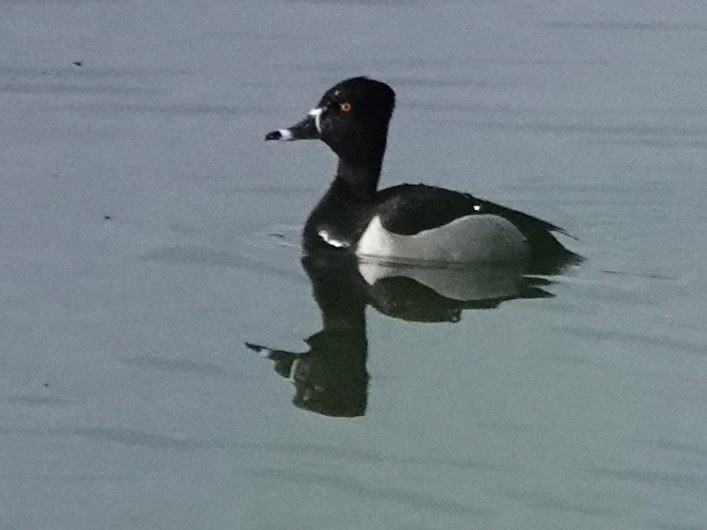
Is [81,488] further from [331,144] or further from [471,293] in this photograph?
[331,144]

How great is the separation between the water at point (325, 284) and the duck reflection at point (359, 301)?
0.18ft

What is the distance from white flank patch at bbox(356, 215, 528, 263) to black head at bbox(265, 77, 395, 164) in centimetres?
75

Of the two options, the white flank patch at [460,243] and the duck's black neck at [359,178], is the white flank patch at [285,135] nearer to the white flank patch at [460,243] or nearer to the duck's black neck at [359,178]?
the duck's black neck at [359,178]

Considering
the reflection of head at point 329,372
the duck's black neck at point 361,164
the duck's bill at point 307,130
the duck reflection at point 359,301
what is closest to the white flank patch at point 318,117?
the duck's bill at point 307,130

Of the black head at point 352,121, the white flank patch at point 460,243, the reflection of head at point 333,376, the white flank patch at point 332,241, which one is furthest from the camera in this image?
the black head at point 352,121

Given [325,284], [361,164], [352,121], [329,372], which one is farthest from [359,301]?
[352,121]

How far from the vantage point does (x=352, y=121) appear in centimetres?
1112

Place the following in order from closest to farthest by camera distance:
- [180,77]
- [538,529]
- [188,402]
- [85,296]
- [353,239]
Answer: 1. [538,529]
2. [188,402]
3. [85,296]
4. [353,239]
5. [180,77]

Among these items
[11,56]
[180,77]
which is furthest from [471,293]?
[11,56]

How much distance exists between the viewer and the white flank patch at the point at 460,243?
10430mm

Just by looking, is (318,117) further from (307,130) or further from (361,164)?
(361,164)

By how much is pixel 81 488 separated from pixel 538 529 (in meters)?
1.68

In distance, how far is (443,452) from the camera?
782 centimetres

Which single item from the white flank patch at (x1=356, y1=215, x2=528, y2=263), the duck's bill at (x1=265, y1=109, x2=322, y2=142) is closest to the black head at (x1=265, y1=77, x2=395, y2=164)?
the duck's bill at (x1=265, y1=109, x2=322, y2=142)
